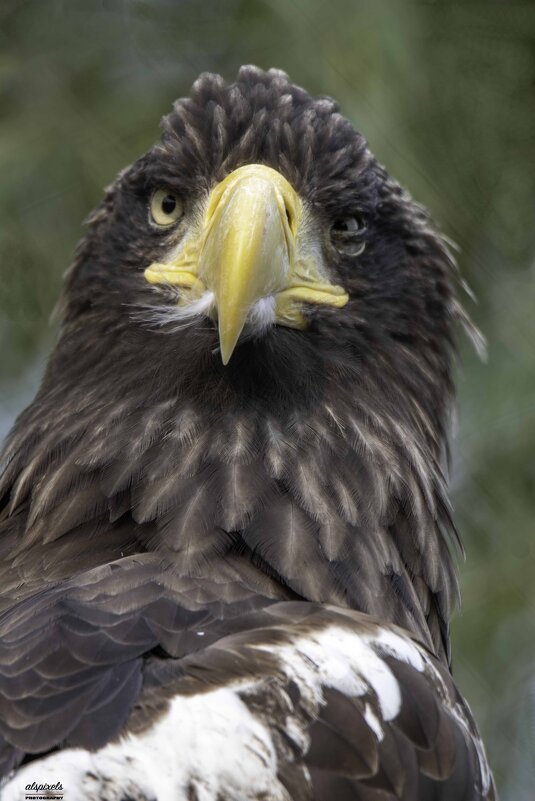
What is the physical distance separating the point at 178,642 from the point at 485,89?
9.14ft

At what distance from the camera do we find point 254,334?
8.65ft

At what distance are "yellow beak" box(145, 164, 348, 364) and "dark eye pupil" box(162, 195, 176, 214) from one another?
107mm

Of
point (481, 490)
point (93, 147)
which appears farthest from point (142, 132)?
point (481, 490)

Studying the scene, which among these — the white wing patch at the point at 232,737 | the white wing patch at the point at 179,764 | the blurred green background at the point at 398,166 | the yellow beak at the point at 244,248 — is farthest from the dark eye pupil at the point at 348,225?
the blurred green background at the point at 398,166

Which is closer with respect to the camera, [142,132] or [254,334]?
[254,334]

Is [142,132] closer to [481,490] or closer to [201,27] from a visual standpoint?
[201,27]

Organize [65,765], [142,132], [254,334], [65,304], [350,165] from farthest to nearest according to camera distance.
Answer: [142,132] < [65,304] < [350,165] < [254,334] < [65,765]

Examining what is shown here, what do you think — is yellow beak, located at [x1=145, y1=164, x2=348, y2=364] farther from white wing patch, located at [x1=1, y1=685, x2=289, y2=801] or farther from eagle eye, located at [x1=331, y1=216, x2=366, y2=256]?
white wing patch, located at [x1=1, y1=685, x2=289, y2=801]

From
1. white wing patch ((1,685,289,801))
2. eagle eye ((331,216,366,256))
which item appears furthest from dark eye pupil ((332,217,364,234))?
white wing patch ((1,685,289,801))

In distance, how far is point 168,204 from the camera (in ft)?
9.37

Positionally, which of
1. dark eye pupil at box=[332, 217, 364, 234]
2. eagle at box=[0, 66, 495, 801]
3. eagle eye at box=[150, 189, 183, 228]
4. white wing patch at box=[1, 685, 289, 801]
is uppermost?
dark eye pupil at box=[332, 217, 364, 234]

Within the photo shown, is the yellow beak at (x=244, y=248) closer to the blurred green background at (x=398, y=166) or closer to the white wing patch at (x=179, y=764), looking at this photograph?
the white wing patch at (x=179, y=764)

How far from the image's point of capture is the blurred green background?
4.34 m

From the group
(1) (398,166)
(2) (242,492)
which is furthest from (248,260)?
(1) (398,166)
